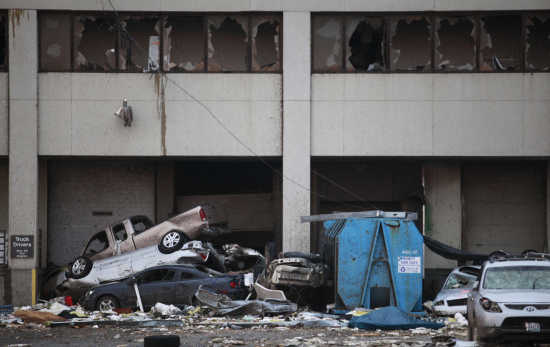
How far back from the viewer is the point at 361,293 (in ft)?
59.2

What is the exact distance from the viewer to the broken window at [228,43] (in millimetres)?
21547

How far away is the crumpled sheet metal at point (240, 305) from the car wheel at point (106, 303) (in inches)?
93.7

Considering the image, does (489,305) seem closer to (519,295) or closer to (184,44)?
(519,295)

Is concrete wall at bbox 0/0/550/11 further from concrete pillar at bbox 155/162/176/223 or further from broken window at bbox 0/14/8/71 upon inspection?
concrete pillar at bbox 155/162/176/223

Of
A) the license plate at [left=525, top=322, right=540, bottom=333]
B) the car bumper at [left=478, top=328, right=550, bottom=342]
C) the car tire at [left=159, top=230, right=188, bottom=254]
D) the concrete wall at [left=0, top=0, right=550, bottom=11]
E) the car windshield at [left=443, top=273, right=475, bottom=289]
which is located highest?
the concrete wall at [left=0, top=0, right=550, bottom=11]

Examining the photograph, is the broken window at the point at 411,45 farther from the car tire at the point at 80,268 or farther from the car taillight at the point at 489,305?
the car taillight at the point at 489,305

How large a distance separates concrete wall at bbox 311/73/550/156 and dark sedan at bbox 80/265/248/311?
16.1ft

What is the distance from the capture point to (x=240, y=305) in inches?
681

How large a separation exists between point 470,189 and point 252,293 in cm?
886

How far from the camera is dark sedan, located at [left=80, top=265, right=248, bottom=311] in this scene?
60.7ft

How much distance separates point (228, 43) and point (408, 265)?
28.0ft

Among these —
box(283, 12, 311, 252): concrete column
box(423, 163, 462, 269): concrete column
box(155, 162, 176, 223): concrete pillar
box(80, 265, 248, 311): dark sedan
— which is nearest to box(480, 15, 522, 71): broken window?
box(423, 163, 462, 269): concrete column

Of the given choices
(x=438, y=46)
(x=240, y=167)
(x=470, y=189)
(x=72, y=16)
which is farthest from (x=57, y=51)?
(x=470, y=189)

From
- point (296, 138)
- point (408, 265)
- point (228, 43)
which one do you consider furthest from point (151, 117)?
point (408, 265)
